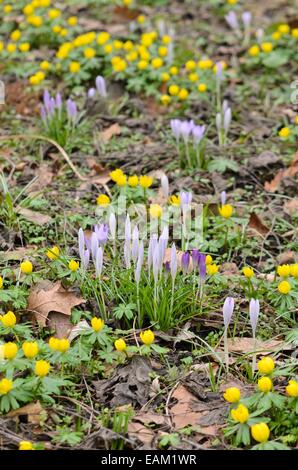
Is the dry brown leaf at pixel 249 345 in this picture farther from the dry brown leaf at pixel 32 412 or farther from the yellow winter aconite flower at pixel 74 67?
the yellow winter aconite flower at pixel 74 67

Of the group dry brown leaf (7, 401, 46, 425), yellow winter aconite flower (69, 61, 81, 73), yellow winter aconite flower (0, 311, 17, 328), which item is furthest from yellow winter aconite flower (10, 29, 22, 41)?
dry brown leaf (7, 401, 46, 425)

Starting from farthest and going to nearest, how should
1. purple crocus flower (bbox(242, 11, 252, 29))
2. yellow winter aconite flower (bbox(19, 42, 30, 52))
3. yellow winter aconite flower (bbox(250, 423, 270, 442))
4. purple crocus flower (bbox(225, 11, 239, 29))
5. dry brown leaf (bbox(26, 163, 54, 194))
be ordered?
purple crocus flower (bbox(225, 11, 239, 29)), purple crocus flower (bbox(242, 11, 252, 29)), yellow winter aconite flower (bbox(19, 42, 30, 52)), dry brown leaf (bbox(26, 163, 54, 194)), yellow winter aconite flower (bbox(250, 423, 270, 442))

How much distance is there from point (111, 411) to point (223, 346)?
0.70 metres

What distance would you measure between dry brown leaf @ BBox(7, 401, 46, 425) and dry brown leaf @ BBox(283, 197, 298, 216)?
7.08 ft

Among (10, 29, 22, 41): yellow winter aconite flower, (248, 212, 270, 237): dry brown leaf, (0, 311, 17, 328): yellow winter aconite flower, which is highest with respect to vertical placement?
(10, 29, 22, 41): yellow winter aconite flower

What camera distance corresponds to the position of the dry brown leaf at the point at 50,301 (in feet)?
11.4

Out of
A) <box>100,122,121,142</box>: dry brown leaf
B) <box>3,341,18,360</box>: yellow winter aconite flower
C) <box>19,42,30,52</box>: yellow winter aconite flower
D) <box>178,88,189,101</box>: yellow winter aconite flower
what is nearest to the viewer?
<box>3,341,18,360</box>: yellow winter aconite flower

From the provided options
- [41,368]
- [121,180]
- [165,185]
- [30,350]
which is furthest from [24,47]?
[41,368]

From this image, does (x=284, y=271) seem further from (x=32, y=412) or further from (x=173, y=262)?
(x=32, y=412)

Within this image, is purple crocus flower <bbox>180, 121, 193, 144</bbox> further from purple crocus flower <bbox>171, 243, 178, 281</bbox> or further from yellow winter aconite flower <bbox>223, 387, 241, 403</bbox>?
yellow winter aconite flower <bbox>223, 387, 241, 403</bbox>

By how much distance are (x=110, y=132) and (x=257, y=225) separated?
151cm

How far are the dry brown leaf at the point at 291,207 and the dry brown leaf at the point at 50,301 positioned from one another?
159 cm

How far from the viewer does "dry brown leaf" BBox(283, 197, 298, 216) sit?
4.53 meters
